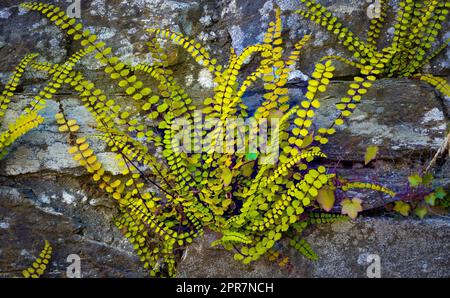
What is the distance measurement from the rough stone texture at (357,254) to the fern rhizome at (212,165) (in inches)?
3.0

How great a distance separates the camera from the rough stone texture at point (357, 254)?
315 centimetres

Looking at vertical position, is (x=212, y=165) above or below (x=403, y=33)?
below

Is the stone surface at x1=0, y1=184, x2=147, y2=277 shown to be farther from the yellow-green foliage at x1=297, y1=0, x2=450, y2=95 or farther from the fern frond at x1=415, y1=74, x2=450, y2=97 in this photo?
the fern frond at x1=415, y1=74, x2=450, y2=97

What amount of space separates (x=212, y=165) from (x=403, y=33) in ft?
5.50

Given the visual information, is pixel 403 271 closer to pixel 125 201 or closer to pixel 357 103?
pixel 357 103

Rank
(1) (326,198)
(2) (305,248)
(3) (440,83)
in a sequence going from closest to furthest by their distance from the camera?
1. (1) (326,198)
2. (2) (305,248)
3. (3) (440,83)

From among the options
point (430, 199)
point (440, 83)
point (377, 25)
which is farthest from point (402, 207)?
point (377, 25)

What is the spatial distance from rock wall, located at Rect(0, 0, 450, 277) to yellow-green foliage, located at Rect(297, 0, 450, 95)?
0.32 ft

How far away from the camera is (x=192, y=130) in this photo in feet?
12.1

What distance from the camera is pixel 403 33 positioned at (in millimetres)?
3842

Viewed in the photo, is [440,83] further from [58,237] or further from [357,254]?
[58,237]

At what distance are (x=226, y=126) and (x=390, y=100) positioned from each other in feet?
3.96

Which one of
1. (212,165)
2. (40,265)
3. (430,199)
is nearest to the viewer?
(430,199)

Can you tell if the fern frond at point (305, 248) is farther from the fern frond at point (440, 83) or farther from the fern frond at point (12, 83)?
the fern frond at point (12, 83)
